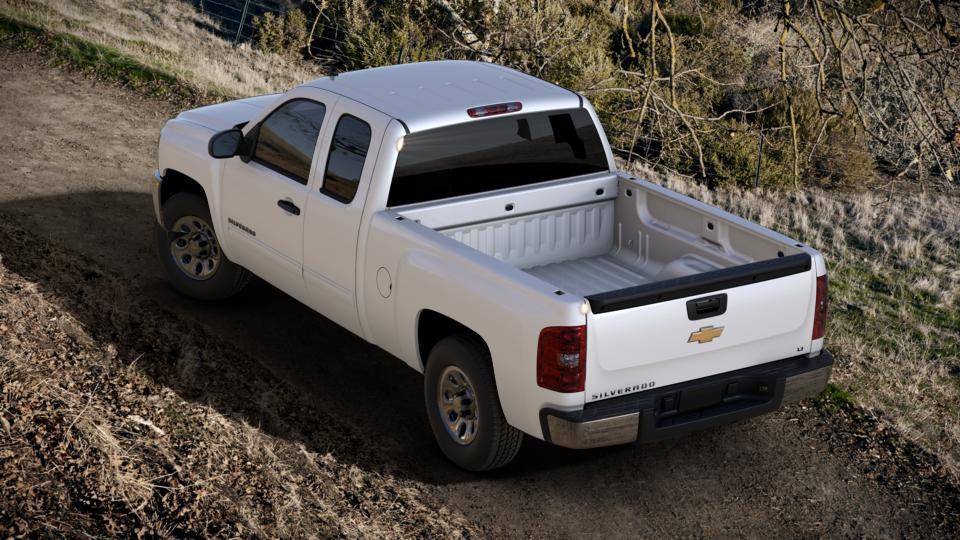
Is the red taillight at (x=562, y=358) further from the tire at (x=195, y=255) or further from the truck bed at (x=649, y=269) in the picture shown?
the tire at (x=195, y=255)

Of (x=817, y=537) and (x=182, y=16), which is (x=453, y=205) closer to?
(x=817, y=537)

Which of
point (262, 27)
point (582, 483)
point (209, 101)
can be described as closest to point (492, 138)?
point (582, 483)

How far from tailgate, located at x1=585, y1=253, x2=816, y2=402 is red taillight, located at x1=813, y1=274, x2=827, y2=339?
0.17 ft

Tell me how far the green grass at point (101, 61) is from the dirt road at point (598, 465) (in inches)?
197

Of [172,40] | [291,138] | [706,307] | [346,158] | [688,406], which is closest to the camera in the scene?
[706,307]

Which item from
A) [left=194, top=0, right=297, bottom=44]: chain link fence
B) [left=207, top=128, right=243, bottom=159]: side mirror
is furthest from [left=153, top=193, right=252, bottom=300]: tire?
[left=194, top=0, right=297, bottom=44]: chain link fence

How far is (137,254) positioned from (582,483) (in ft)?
15.3

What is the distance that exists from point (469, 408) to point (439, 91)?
212 centimetres

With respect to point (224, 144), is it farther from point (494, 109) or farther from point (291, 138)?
point (494, 109)

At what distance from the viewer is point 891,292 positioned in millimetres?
11750

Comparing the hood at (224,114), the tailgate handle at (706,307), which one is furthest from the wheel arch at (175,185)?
the tailgate handle at (706,307)

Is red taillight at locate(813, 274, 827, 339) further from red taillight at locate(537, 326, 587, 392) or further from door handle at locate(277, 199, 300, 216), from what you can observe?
door handle at locate(277, 199, 300, 216)

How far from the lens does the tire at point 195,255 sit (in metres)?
8.31

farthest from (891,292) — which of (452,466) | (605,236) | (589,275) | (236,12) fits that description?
(236,12)
